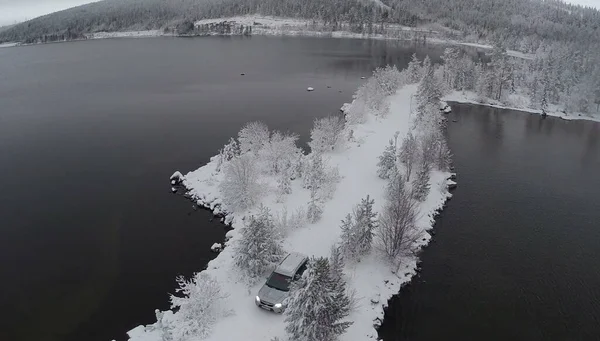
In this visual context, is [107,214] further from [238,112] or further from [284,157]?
[238,112]

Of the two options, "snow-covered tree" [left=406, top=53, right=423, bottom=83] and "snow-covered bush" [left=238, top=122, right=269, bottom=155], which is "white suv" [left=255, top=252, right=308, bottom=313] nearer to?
"snow-covered bush" [left=238, top=122, right=269, bottom=155]

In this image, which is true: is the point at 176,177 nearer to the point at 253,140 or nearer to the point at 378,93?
the point at 253,140

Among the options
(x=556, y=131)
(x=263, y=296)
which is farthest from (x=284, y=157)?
(x=556, y=131)

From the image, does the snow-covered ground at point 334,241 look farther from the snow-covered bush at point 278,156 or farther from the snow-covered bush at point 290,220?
Result: the snow-covered bush at point 278,156

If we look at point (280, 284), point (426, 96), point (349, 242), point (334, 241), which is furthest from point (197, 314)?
point (426, 96)

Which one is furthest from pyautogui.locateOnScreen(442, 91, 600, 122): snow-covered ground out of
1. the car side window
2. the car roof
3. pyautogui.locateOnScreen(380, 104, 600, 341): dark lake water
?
the car side window

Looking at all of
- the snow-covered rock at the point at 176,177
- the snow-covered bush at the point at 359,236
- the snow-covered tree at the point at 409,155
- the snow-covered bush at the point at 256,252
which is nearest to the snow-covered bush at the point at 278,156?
the snow-covered rock at the point at 176,177

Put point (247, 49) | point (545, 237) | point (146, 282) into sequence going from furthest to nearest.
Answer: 1. point (247, 49)
2. point (545, 237)
3. point (146, 282)
